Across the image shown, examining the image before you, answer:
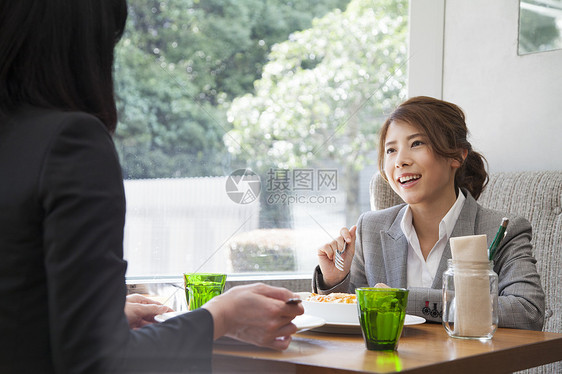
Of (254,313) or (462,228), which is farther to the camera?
(462,228)

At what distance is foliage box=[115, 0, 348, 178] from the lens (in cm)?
210

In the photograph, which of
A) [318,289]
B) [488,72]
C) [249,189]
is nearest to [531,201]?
[488,72]

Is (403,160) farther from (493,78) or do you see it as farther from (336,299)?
(493,78)

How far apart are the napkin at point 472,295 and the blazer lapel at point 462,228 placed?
0.48 m

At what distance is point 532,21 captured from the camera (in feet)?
7.10

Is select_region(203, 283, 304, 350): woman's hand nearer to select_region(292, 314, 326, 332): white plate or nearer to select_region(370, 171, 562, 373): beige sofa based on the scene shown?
select_region(292, 314, 326, 332): white plate

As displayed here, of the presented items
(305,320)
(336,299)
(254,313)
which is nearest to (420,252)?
(336,299)

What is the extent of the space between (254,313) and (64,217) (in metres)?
0.28

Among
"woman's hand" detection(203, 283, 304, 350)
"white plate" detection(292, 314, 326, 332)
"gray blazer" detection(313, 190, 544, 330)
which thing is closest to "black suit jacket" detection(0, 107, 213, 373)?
"woman's hand" detection(203, 283, 304, 350)

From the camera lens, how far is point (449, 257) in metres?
→ 1.60

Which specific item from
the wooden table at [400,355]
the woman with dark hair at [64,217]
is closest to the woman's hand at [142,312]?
the wooden table at [400,355]

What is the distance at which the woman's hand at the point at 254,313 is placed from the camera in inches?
31.2

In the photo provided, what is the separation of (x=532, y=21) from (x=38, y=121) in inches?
73.7

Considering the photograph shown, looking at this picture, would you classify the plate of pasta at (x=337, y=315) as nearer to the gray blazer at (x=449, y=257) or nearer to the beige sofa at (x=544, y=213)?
the gray blazer at (x=449, y=257)
